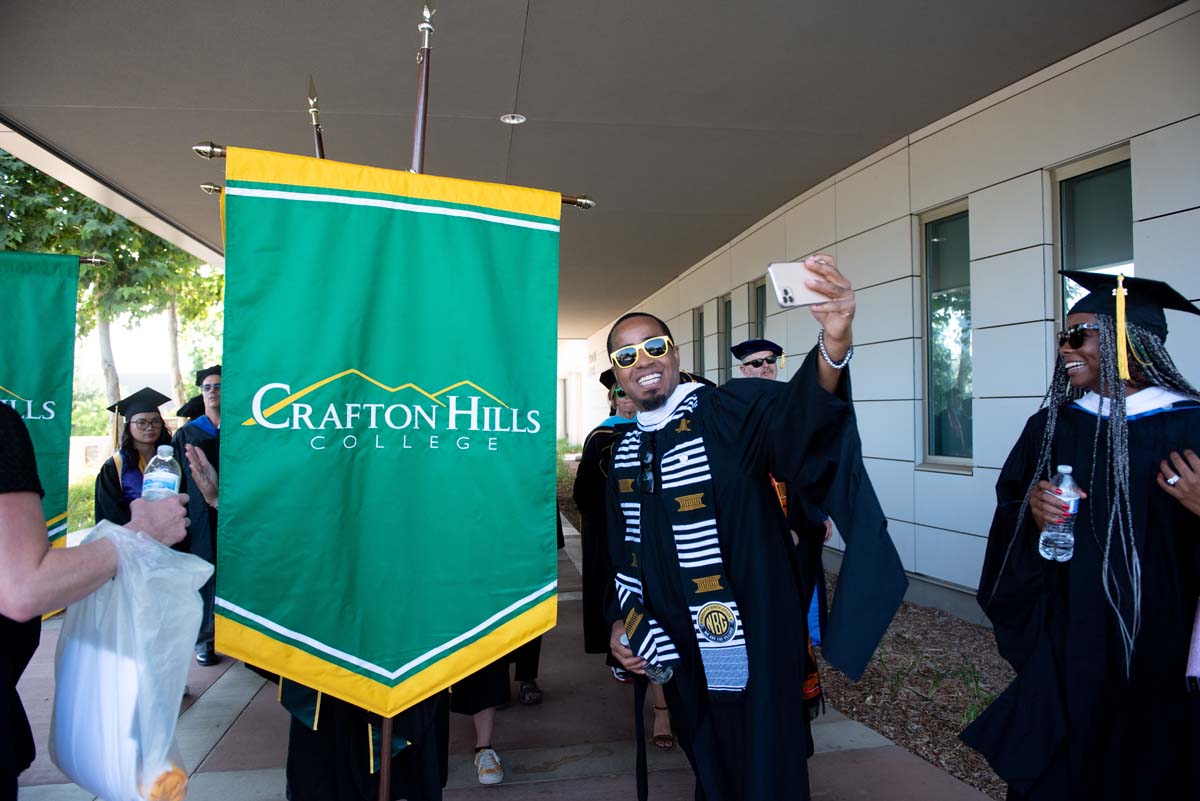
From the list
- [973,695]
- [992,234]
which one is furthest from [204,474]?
[992,234]

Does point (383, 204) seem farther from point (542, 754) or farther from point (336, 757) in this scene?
point (542, 754)

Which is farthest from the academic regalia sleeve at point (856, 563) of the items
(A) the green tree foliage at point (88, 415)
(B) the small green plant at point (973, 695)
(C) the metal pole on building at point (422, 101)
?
(A) the green tree foliage at point (88, 415)

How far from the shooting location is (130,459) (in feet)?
16.4

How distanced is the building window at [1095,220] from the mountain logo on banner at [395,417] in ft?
14.4

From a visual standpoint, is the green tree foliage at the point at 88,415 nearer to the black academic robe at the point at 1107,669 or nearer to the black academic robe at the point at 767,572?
the black academic robe at the point at 767,572

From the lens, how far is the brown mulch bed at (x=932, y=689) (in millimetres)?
3740

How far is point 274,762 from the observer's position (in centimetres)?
371

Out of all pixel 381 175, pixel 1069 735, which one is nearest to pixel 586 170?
pixel 381 175

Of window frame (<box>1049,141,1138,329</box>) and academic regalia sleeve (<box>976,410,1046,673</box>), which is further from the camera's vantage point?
window frame (<box>1049,141,1138,329</box>)

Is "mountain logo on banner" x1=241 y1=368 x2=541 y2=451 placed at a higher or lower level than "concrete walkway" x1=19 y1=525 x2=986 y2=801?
higher

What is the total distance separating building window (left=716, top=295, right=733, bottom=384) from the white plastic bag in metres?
9.60

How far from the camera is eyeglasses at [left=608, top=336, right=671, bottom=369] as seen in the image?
2.61 meters

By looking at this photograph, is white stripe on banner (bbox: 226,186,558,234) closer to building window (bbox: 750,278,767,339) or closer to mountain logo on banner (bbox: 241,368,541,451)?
mountain logo on banner (bbox: 241,368,541,451)

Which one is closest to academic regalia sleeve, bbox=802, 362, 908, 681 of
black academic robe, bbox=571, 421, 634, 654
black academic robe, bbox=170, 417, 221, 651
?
black academic robe, bbox=571, 421, 634, 654
